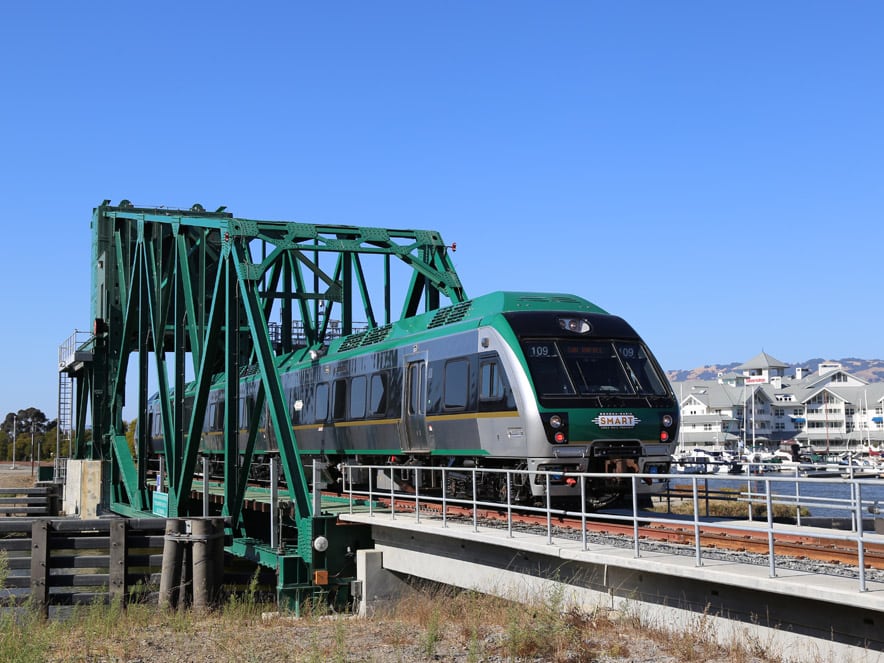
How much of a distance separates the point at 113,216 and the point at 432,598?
79.1 ft

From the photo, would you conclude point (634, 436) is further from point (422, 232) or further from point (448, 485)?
point (422, 232)

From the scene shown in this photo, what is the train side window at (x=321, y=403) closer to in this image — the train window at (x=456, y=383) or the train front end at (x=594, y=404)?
the train window at (x=456, y=383)

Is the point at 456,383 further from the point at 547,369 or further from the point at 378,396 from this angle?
the point at 378,396

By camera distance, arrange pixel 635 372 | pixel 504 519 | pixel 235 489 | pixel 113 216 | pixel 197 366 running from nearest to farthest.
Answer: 1. pixel 504 519
2. pixel 635 372
3. pixel 235 489
4. pixel 197 366
5. pixel 113 216

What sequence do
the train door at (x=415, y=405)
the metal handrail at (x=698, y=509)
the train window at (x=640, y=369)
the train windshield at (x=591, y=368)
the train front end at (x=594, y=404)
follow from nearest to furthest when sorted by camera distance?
the metal handrail at (x=698, y=509), the train front end at (x=594, y=404), the train windshield at (x=591, y=368), the train window at (x=640, y=369), the train door at (x=415, y=405)

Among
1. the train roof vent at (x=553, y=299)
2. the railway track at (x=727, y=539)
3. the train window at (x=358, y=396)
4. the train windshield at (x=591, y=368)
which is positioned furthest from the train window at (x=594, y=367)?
the train window at (x=358, y=396)

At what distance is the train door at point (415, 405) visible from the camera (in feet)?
64.3

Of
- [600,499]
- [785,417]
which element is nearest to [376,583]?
[600,499]

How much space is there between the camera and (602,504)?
1681 cm

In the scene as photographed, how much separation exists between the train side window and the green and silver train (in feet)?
13.5

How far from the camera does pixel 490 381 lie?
56.8 feet

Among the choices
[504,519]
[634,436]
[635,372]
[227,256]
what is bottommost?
[504,519]

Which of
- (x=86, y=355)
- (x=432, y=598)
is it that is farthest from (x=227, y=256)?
(x=86, y=355)

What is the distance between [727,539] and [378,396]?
32.5ft
